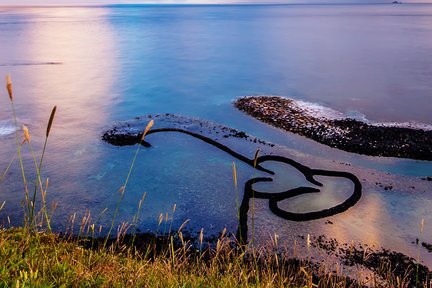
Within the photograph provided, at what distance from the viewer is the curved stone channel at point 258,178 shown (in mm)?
10125

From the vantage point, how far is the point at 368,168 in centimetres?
1311

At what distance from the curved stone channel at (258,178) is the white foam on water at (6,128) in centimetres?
395

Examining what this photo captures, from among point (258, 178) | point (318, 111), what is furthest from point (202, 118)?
point (258, 178)

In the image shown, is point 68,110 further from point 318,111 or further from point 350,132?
point 350,132

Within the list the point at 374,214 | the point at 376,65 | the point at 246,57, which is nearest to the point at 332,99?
the point at 374,214

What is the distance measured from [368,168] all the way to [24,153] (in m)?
12.3

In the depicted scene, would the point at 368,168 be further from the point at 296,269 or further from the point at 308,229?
the point at 296,269

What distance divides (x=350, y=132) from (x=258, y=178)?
6.20 metres

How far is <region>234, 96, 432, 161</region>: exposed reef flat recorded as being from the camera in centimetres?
1445

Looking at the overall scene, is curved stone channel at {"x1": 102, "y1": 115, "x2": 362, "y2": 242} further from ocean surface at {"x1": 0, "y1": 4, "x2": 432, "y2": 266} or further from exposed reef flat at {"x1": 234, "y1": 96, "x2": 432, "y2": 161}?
exposed reef flat at {"x1": 234, "y1": 96, "x2": 432, "y2": 161}

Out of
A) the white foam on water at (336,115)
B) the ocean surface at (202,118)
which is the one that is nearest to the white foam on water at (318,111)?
the white foam on water at (336,115)

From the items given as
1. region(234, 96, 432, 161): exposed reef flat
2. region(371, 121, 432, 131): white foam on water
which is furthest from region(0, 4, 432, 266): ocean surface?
region(234, 96, 432, 161): exposed reef flat

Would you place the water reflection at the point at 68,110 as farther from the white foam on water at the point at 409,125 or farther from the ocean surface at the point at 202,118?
the white foam on water at the point at 409,125

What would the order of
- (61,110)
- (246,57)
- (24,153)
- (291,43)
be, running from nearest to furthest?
1. (24,153)
2. (61,110)
3. (246,57)
4. (291,43)
